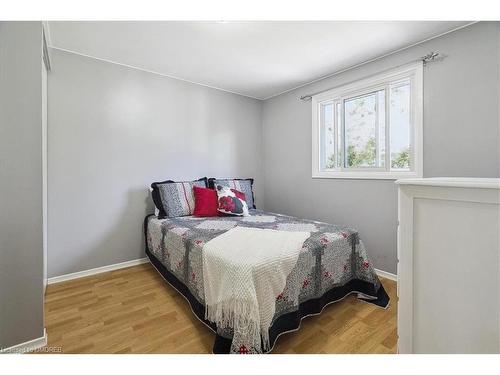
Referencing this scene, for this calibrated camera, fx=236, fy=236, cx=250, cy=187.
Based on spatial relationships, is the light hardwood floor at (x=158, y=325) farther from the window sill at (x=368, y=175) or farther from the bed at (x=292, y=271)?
the window sill at (x=368, y=175)

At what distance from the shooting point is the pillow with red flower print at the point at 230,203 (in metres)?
2.66

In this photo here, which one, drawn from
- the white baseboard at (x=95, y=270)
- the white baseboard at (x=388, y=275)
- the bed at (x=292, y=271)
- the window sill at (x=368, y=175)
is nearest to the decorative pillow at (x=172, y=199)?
the bed at (x=292, y=271)

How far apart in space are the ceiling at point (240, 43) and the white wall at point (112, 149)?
0.25 metres

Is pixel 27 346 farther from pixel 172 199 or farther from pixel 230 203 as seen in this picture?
pixel 230 203

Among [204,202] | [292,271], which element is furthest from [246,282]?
[204,202]

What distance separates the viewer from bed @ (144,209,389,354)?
4.75 feet

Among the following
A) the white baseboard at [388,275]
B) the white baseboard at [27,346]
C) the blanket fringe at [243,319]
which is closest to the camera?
the blanket fringe at [243,319]

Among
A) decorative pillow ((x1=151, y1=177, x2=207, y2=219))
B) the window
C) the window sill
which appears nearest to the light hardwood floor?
decorative pillow ((x1=151, y1=177, x2=207, y2=219))

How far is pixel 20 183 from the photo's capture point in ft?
4.48

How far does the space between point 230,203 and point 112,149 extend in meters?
1.43

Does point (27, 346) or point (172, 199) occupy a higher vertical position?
point (172, 199)

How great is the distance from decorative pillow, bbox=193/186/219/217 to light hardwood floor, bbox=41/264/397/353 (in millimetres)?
846

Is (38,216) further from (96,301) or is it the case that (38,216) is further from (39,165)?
(96,301)
